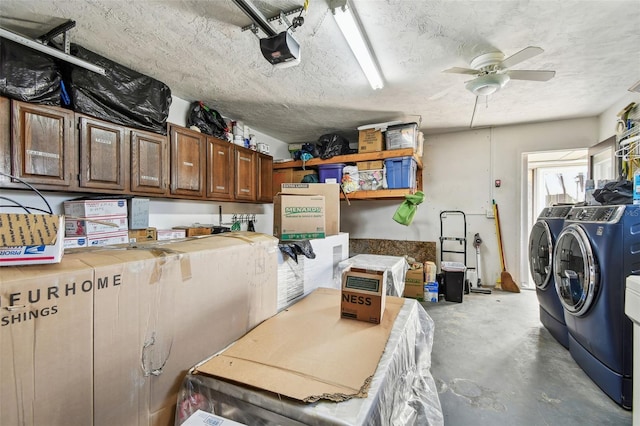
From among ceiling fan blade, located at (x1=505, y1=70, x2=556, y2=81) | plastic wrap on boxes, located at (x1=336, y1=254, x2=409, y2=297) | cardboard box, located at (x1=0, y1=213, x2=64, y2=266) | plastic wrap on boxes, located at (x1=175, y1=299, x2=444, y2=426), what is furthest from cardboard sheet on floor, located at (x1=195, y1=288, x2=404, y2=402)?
ceiling fan blade, located at (x1=505, y1=70, x2=556, y2=81)

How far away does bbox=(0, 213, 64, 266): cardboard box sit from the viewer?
0.56m

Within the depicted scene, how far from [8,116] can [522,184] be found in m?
5.54

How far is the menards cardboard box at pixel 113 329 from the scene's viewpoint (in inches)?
20.7

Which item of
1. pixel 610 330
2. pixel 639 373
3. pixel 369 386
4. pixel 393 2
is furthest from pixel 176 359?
pixel 610 330

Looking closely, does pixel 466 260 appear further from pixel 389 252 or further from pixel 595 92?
pixel 595 92

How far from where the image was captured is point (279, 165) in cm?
439

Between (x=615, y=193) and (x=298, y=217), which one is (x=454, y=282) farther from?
(x=298, y=217)

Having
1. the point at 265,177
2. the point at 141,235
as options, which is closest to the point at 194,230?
the point at 141,235

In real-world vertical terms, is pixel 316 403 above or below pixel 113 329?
below

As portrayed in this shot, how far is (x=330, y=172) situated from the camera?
13.4 ft

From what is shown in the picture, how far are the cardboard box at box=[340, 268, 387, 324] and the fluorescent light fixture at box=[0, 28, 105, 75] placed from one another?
7.75 ft

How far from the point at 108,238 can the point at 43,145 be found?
0.78m

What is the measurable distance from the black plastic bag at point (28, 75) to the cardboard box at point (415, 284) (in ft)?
13.3

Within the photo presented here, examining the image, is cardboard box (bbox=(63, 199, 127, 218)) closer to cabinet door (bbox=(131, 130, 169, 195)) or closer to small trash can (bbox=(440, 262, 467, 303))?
cabinet door (bbox=(131, 130, 169, 195))
